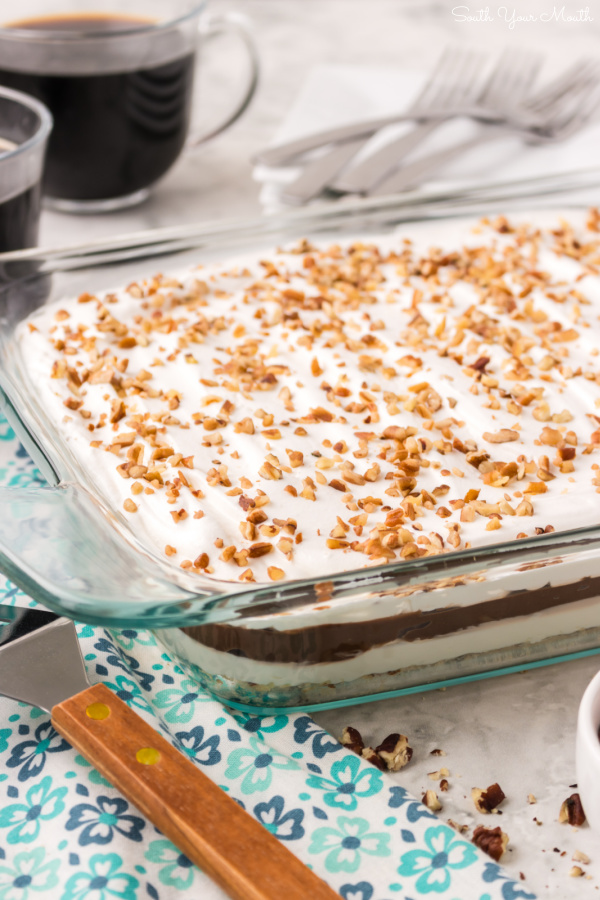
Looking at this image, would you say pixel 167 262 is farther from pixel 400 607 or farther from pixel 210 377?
pixel 400 607

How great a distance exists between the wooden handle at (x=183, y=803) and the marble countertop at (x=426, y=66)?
13 cm

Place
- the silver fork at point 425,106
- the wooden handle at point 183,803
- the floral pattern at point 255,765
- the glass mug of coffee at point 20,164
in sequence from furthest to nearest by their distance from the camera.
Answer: the silver fork at point 425,106, the glass mug of coffee at point 20,164, the floral pattern at point 255,765, the wooden handle at point 183,803

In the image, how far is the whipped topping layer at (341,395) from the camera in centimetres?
71

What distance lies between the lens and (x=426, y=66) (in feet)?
6.32

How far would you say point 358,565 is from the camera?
667 mm

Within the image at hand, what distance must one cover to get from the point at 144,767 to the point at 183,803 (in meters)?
0.04

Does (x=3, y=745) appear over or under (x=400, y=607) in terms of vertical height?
under

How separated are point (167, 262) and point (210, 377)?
0.23m

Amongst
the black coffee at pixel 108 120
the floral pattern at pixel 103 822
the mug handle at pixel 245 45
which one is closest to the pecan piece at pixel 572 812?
the floral pattern at pixel 103 822

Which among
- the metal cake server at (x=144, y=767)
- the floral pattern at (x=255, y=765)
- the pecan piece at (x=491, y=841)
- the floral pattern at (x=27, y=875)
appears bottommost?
the floral pattern at (x=255, y=765)

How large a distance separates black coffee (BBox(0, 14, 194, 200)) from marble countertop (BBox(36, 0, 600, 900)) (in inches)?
2.7

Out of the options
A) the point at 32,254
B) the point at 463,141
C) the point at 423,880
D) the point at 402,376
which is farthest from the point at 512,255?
the point at 423,880

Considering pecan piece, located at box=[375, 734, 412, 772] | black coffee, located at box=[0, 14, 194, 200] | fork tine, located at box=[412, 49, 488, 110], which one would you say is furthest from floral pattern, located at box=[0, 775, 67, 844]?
fork tine, located at box=[412, 49, 488, 110]

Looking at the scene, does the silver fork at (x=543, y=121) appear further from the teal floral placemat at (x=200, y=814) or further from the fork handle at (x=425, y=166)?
the teal floral placemat at (x=200, y=814)
